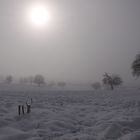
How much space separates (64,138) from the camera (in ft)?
24.0

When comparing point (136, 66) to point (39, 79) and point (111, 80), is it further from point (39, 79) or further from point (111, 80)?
point (39, 79)

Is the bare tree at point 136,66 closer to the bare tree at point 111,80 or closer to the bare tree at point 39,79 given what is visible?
the bare tree at point 111,80

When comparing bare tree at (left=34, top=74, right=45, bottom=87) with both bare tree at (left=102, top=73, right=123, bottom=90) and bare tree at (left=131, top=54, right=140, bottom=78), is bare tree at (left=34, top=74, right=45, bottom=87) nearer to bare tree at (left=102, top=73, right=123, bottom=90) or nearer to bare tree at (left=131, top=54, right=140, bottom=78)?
bare tree at (left=102, top=73, right=123, bottom=90)

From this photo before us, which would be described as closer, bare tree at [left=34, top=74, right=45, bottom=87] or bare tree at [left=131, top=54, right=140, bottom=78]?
bare tree at [left=131, top=54, right=140, bottom=78]

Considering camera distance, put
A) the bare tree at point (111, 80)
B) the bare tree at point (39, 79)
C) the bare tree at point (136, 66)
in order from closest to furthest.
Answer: the bare tree at point (136, 66), the bare tree at point (111, 80), the bare tree at point (39, 79)

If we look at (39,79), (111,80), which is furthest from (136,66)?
(39,79)

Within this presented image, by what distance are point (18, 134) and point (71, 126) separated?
2.74 m

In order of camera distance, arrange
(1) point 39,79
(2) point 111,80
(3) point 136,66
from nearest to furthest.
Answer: (3) point 136,66
(2) point 111,80
(1) point 39,79

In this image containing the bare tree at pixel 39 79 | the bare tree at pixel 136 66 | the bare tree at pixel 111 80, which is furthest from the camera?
the bare tree at pixel 39 79

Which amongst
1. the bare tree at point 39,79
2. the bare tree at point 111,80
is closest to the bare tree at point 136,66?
the bare tree at point 111,80

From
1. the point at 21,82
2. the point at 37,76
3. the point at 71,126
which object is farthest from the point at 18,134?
the point at 21,82

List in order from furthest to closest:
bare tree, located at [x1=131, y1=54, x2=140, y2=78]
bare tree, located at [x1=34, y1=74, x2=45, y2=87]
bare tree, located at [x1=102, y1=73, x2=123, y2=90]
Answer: bare tree, located at [x1=34, y1=74, x2=45, y2=87], bare tree, located at [x1=102, y1=73, x2=123, y2=90], bare tree, located at [x1=131, y1=54, x2=140, y2=78]

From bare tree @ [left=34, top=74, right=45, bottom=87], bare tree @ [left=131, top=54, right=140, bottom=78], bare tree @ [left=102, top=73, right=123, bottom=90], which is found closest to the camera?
bare tree @ [left=131, top=54, right=140, bottom=78]

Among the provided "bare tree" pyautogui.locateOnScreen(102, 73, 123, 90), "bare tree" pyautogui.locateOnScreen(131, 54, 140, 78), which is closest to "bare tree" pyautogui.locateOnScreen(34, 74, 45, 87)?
"bare tree" pyautogui.locateOnScreen(102, 73, 123, 90)
